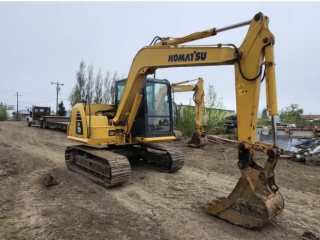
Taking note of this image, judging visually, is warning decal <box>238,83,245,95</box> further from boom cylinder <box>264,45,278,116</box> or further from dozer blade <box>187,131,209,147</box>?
dozer blade <box>187,131,209,147</box>

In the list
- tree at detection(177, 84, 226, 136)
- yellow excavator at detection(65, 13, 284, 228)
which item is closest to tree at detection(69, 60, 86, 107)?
tree at detection(177, 84, 226, 136)

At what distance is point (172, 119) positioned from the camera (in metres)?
6.67

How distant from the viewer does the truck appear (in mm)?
18972

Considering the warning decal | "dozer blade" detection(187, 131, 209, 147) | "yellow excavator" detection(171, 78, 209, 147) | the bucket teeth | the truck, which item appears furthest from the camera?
the truck

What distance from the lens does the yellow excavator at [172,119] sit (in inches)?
138

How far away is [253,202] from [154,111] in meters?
3.63

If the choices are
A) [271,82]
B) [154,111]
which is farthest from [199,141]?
[271,82]

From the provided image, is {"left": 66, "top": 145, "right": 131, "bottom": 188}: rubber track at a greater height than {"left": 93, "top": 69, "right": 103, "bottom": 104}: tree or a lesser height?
lesser

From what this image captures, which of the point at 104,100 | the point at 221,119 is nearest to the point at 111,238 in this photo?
the point at 221,119

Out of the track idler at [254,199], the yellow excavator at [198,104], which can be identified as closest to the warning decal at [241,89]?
the track idler at [254,199]

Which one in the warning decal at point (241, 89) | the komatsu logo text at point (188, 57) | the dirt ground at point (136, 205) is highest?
the komatsu logo text at point (188, 57)

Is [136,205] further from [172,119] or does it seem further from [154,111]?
[172,119]

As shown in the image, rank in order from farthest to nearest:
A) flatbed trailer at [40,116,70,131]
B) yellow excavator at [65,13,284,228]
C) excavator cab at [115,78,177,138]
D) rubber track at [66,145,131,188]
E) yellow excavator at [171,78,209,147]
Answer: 1. flatbed trailer at [40,116,70,131]
2. yellow excavator at [171,78,209,147]
3. excavator cab at [115,78,177,138]
4. rubber track at [66,145,131,188]
5. yellow excavator at [65,13,284,228]

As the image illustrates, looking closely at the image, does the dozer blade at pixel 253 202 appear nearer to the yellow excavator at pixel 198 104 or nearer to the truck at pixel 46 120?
the yellow excavator at pixel 198 104
